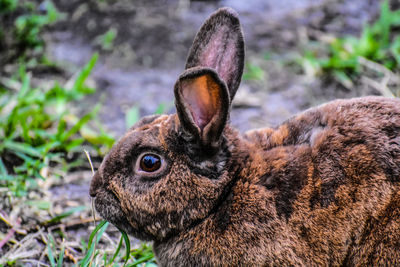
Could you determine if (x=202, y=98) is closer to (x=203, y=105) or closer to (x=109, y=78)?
(x=203, y=105)

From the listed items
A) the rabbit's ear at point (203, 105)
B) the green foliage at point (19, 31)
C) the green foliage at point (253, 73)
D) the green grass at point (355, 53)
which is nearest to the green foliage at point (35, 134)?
the green foliage at point (19, 31)

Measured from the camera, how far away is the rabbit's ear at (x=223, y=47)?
11.3ft

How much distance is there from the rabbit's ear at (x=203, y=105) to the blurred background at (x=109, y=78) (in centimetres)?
111

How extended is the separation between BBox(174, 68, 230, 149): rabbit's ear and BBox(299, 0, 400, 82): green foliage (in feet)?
11.5

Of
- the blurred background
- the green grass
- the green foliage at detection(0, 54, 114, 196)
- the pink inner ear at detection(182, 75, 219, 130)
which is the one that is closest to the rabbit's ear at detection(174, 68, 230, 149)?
the pink inner ear at detection(182, 75, 219, 130)

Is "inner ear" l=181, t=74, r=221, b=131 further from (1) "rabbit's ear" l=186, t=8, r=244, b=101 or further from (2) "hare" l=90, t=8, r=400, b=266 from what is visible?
(1) "rabbit's ear" l=186, t=8, r=244, b=101

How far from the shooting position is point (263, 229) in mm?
3098

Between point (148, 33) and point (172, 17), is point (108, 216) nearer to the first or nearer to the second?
point (148, 33)

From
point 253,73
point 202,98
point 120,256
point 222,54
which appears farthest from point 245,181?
point 253,73

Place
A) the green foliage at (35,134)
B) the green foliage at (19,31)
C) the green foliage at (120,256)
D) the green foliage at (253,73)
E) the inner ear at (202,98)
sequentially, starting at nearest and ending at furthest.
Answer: the inner ear at (202,98) → the green foliage at (120,256) → the green foliage at (35,134) → the green foliage at (253,73) → the green foliage at (19,31)

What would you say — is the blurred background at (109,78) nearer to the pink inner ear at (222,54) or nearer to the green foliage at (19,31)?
the green foliage at (19,31)

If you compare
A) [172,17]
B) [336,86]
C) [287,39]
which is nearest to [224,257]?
[336,86]

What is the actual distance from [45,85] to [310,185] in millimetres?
4423

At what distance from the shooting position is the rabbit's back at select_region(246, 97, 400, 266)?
296 cm
